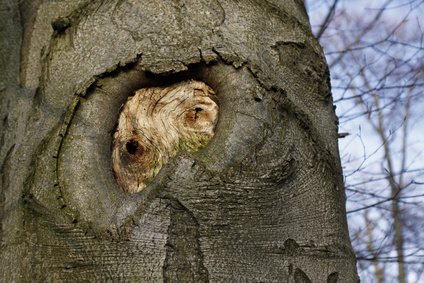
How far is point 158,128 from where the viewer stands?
1.20 m

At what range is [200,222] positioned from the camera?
1.04 metres

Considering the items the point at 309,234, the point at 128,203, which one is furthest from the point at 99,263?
the point at 309,234

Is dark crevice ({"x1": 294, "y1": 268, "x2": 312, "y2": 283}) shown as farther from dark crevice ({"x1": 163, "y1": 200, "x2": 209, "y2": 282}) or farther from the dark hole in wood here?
the dark hole in wood

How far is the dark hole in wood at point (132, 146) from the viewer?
1.20m

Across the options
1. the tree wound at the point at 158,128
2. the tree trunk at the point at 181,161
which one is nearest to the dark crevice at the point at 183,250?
the tree trunk at the point at 181,161

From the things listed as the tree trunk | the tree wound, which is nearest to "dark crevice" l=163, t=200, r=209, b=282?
the tree trunk

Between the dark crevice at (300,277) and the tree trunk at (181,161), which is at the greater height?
the tree trunk at (181,161)

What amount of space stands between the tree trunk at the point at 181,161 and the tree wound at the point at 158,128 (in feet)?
0.10

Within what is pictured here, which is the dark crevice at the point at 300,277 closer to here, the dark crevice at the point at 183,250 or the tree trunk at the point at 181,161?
the tree trunk at the point at 181,161

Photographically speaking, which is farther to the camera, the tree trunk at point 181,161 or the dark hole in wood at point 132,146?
the dark hole in wood at point 132,146

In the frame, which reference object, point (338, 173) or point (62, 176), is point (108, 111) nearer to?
point (62, 176)

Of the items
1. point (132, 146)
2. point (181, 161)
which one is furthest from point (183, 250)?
point (132, 146)

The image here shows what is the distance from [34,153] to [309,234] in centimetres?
57

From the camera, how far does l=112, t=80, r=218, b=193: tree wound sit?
1173 mm
